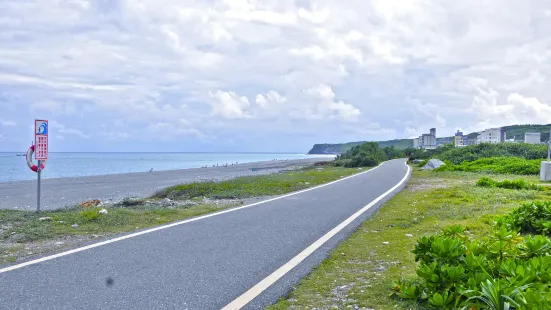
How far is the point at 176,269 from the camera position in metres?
5.80

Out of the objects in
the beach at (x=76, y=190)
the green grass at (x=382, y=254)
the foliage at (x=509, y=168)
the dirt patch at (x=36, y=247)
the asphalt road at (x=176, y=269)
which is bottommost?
the beach at (x=76, y=190)

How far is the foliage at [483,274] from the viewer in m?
3.24

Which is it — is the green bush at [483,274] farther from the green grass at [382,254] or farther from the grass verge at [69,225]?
the grass verge at [69,225]

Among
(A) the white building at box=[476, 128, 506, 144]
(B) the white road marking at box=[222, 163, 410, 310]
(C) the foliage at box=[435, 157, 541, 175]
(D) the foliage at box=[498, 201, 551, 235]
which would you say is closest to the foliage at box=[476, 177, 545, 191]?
(D) the foliage at box=[498, 201, 551, 235]

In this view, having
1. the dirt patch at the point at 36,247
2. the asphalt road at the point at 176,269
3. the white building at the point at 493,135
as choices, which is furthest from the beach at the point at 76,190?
the white building at the point at 493,135

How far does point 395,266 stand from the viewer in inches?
235

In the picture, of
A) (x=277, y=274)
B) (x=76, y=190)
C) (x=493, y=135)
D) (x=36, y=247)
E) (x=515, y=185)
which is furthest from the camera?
(x=493, y=135)

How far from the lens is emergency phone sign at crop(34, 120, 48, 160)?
36.9 feet

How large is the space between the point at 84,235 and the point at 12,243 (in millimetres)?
1149

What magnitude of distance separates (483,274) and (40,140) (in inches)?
424

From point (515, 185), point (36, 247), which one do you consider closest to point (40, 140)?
point (36, 247)

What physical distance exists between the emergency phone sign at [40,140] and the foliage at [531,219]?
400 inches

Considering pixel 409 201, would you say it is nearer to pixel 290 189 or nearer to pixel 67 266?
pixel 290 189

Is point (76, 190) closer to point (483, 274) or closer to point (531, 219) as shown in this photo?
point (531, 219)
